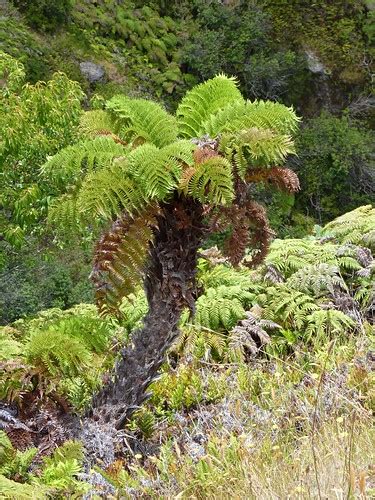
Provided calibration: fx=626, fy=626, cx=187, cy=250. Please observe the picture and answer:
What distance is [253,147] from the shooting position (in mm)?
2846

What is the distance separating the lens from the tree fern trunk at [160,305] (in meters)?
3.09

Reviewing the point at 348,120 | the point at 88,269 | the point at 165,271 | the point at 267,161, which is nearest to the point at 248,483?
the point at 165,271

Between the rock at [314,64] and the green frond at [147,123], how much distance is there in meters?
13.0

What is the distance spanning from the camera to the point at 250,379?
13.9 ft

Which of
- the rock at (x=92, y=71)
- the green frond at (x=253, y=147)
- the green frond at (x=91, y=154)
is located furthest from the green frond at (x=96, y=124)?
the rock at (x=92, y=71)

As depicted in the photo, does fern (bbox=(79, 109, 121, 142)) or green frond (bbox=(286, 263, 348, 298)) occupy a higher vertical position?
fern (bbox=(79, 109, 121, 142))

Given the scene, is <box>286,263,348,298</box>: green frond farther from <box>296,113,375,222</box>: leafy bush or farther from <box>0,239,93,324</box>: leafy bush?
<box>296,113,375,222</box>: leafy bush

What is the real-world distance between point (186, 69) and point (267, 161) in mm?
13405

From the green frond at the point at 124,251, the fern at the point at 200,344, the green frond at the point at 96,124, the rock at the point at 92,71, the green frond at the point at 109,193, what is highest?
the green frond at the point at 96,124

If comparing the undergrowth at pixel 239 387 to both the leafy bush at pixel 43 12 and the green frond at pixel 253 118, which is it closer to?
the green frond at pixel 253 118

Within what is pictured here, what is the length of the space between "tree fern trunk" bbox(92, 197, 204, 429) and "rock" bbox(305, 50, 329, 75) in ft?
43.5

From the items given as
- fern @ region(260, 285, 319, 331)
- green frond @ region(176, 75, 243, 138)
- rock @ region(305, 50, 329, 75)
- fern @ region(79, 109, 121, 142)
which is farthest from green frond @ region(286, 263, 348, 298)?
rock @ region(305, 50, 329, 75)

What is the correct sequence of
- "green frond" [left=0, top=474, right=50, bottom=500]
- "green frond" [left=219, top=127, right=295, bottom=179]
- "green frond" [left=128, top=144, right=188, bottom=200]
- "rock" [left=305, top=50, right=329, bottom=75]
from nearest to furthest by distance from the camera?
"green frond" [left=0, top=474, right=50, bottom=500] → "green frond" [left=128, top=144, right=188, bottom=200] → "green frond" [left=219, top=127, right=295, bottom=179] → "rock" [left=305, top=50, right=329, bottom=75]

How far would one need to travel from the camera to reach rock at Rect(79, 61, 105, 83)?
13.8 m
